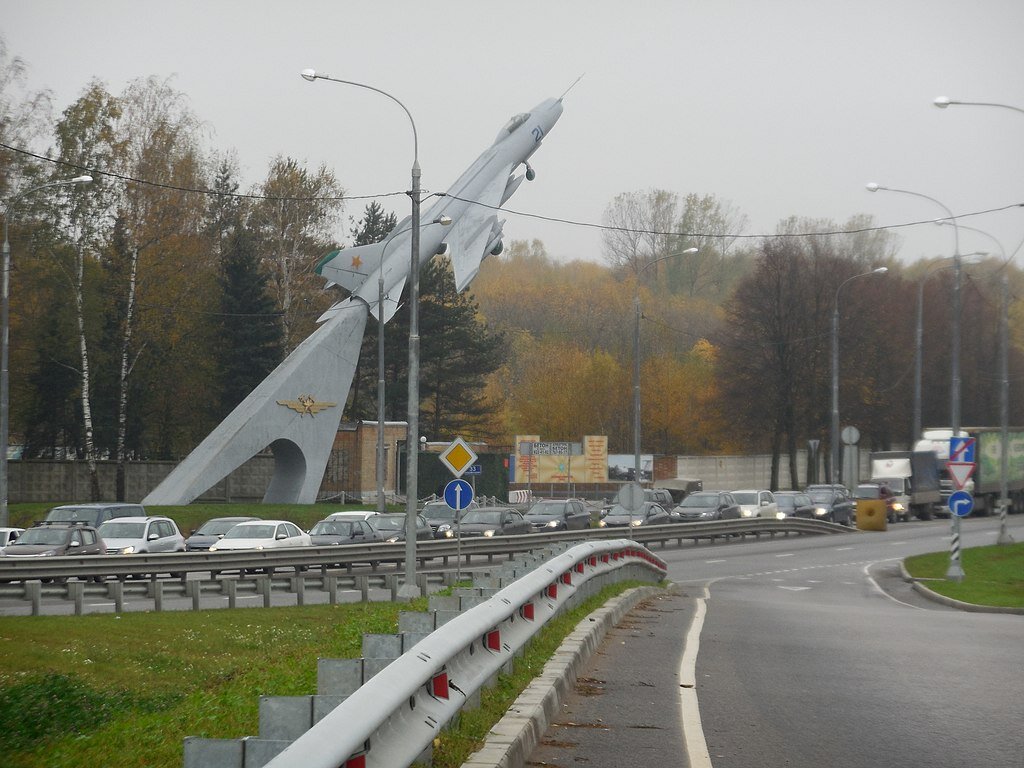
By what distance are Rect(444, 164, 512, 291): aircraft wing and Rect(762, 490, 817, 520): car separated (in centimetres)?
1603

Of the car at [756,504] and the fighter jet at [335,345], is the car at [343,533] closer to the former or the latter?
the fighter jet at [335,345]

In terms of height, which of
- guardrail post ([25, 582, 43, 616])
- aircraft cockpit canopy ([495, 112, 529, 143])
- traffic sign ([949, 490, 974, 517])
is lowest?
guardrail post ([25, 582, 43, 616])

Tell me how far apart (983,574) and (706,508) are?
20.7 meters

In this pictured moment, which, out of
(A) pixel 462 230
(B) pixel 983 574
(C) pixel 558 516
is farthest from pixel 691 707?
(A) pixel 462 230

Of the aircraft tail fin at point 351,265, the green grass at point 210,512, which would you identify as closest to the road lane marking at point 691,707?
the green grass at point 210,512

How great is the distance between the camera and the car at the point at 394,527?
36344 millimetres

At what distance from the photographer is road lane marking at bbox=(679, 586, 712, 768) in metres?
7.30

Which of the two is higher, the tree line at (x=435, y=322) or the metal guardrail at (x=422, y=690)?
the tree line at (x=435, y=322)

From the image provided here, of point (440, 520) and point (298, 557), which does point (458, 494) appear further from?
point (440, 520)

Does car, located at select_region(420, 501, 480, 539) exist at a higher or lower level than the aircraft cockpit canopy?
lower

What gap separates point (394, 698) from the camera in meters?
4.81

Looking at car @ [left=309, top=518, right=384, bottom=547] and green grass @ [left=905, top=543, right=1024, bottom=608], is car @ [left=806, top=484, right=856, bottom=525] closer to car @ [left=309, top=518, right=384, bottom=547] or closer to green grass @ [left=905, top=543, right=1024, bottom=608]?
green grass @ [left=905, top=543, right=1024, bottom=608]

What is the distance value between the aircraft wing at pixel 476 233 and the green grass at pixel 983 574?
21812 millimetres

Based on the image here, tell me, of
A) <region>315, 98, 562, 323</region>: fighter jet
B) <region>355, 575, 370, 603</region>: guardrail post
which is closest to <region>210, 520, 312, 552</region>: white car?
<region>355, 575, 370, 603</region>: guardrail post
